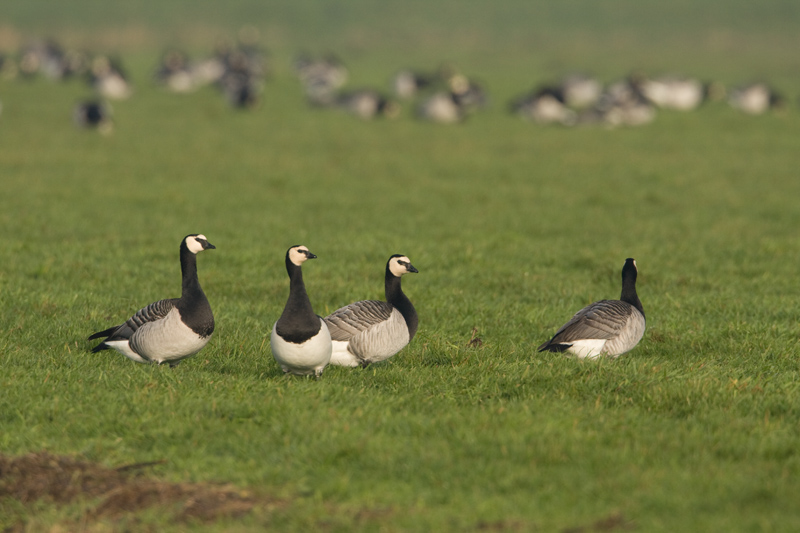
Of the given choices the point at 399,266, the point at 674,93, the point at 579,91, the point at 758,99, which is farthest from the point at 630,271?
the point at 674,93

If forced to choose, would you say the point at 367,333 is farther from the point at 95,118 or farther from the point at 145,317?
the point at 95,118

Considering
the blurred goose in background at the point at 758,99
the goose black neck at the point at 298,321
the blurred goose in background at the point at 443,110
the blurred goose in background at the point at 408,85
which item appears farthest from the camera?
the blurred goose in background at the point at 408,85

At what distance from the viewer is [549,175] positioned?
82.0ft

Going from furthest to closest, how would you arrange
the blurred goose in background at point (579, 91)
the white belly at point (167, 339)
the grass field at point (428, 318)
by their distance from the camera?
1. the blurred goose in background at point (579, 91)
2. the white belly at point (167, 339)
3. the grass field at point (428, 318)

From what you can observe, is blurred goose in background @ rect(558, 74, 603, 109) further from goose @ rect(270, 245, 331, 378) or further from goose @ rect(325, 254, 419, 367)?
goose @ rect(270, 245, 331, 378)

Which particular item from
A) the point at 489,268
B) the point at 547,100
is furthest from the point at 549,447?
the point at 547,100

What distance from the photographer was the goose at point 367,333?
9.28m

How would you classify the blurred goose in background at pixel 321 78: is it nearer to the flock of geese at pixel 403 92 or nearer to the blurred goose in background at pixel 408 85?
the flock of geese at pixel 403 92

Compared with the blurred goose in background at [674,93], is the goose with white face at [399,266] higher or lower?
lower

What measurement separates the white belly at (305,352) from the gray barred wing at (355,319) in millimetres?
474

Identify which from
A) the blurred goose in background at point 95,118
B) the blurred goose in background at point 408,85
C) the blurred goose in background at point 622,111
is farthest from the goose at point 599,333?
the blurred goose in background at point 408,85

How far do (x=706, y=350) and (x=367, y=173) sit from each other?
15.5 metres

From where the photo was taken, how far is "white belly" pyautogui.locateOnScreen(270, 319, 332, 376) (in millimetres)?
8539

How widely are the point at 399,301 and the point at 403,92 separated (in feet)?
130
